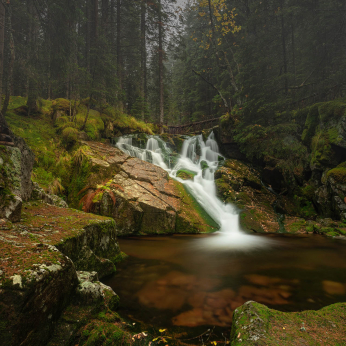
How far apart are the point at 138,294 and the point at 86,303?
139cm

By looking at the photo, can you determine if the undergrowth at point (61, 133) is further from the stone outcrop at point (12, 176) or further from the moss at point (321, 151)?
the moss at point (321, 151)

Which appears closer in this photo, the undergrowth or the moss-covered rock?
the undergrowth

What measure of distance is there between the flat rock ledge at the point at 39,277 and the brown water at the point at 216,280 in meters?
0.83

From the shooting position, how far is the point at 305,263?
5.28m

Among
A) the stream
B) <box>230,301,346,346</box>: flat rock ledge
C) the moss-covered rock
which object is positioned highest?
the moss-covered rock

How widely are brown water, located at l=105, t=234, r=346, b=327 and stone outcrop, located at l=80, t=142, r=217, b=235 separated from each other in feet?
3.72

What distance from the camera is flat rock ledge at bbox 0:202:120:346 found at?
5.70 feet

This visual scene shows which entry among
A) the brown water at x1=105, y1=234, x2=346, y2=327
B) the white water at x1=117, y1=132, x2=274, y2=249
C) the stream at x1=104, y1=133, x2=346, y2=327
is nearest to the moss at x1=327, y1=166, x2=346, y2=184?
the stream at x1=104, y1=133, x2=346, y2=327

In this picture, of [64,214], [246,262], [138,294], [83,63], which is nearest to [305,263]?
[246,262]

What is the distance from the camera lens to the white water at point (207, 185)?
24.0ft

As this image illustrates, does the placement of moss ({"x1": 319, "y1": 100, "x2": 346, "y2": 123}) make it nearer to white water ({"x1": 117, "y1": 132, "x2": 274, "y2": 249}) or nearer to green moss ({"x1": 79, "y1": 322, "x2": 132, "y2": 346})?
white water ({"x1": 117, "y1": 132, "x2": 274, "y2": 249})

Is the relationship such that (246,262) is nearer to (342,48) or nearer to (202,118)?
(342,48)

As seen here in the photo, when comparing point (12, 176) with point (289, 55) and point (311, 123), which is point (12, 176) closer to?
point (311, 123)

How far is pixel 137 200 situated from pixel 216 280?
4614 millimetres
